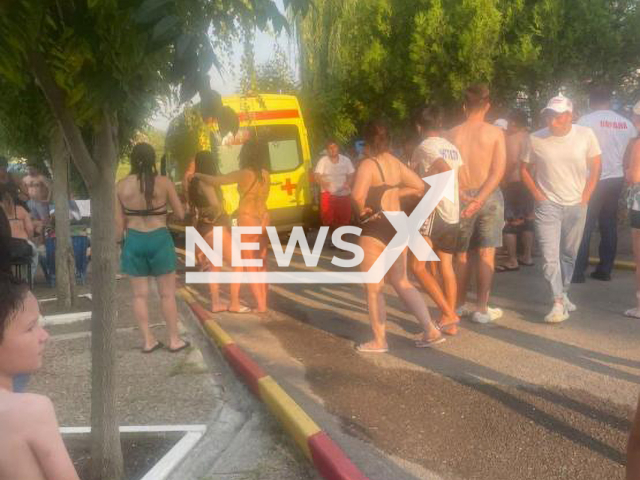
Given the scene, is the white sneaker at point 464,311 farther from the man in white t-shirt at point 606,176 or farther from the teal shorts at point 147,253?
the teal shorts at point 147,253

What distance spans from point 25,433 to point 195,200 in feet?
22.8

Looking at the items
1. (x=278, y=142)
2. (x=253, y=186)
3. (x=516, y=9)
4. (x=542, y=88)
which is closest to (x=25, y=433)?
(x=253, y=186)

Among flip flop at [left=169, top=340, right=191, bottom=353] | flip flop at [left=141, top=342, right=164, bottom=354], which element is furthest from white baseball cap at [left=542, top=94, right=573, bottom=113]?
flip flop at [left=141, top=342, right=164, bottom=354]

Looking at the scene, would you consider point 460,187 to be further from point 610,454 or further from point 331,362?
point 610,454

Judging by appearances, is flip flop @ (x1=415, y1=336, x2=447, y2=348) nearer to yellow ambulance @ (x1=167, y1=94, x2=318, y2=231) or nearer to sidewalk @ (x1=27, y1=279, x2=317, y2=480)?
sidewalk @ (x1=27, y1=279, x2=317, y2=480)

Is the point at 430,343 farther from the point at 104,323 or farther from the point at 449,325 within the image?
the point at 104,323

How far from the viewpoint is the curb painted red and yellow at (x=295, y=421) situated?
13.1 ft

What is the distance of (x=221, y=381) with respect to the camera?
5.93 metres

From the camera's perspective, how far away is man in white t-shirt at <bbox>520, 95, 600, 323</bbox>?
23.3ft

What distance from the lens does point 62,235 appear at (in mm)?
9023

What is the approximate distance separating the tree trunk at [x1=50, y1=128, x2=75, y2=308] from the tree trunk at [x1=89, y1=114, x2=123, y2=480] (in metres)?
5.24

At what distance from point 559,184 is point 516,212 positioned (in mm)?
3268

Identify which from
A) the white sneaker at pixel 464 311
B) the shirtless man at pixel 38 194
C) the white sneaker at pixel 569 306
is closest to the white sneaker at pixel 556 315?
the white sneaker at pixel 569 306

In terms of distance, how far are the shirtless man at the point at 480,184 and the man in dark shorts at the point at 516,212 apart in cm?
280
